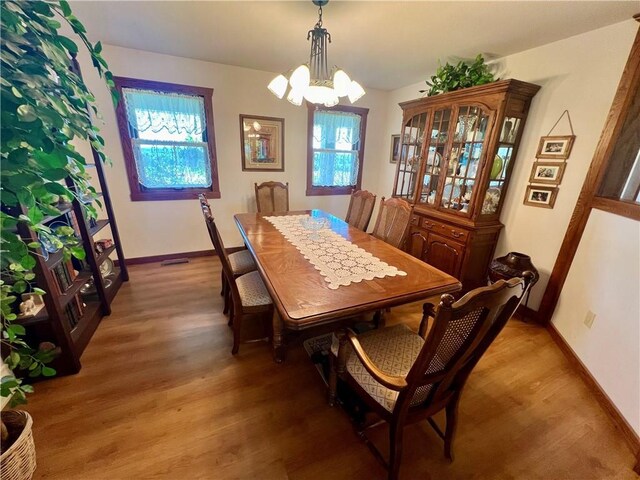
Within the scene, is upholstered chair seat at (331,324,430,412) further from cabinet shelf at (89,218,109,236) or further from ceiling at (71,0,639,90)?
cabinet shelf at (89,218,109,236)

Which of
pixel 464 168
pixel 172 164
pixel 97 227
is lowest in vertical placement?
pixel 97 227

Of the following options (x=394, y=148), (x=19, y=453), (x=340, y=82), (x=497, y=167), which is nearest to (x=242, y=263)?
(x=19, y=453)

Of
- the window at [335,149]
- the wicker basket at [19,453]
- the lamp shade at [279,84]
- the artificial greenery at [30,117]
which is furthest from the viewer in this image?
the window at [335,149]

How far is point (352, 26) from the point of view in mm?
2033

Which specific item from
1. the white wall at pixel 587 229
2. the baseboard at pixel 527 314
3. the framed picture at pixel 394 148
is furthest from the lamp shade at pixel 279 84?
the baseboard at pixel 527 314

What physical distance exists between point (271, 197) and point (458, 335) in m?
2.81

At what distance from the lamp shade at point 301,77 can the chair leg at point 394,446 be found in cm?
187

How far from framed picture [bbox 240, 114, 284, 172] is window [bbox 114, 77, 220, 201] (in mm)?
399

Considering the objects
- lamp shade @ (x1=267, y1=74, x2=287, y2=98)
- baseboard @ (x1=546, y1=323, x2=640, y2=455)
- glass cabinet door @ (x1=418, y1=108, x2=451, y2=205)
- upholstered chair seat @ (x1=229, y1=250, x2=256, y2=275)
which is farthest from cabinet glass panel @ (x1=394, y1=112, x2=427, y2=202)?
upholstered chair seat @ (x1=229, y1=250, x2=256, y2=275)

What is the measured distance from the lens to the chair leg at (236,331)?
175 centimetres

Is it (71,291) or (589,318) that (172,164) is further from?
(589,318)

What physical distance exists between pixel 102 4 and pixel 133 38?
632mm

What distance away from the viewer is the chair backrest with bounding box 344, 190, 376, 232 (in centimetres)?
265

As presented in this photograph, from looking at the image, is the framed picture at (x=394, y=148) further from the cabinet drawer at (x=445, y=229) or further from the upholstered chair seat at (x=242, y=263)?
the upholstered chair seat at (x=242, y=263)
